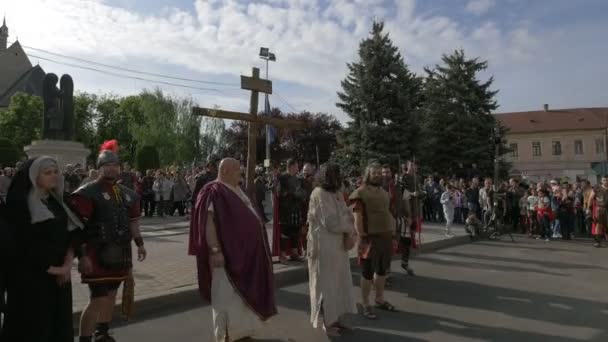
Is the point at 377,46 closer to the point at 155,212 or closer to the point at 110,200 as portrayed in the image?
the point at 155,212

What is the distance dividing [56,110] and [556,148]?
68.2 meters

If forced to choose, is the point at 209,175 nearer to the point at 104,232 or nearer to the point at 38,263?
the point at 104,232

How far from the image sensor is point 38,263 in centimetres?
353

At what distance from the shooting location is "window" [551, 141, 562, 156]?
69.7 m

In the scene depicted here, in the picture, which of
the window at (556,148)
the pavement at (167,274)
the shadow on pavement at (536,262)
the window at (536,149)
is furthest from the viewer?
the window at (536,149)

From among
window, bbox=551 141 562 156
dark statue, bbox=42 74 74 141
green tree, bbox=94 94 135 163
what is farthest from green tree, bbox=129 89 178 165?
window, bbox=551 141 562 156

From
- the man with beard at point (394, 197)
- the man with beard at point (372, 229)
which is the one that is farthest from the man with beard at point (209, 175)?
the man with beard at point (394, 197)

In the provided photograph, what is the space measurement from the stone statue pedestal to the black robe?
581 inches

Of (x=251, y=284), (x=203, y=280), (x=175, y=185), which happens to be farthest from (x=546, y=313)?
(x=175, y=185)

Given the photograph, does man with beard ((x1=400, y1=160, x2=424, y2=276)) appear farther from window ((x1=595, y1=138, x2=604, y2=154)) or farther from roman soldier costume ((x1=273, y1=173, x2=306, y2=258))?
window ((x1=595, y1=138, x2=604, y2=154))

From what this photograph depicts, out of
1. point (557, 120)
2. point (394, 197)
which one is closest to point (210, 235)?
point (394, 197)

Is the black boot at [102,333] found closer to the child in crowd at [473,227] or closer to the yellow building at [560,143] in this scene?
the child in crowd at [473,227]

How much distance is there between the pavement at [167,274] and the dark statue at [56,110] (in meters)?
7.91

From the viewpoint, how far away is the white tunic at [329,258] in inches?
212
